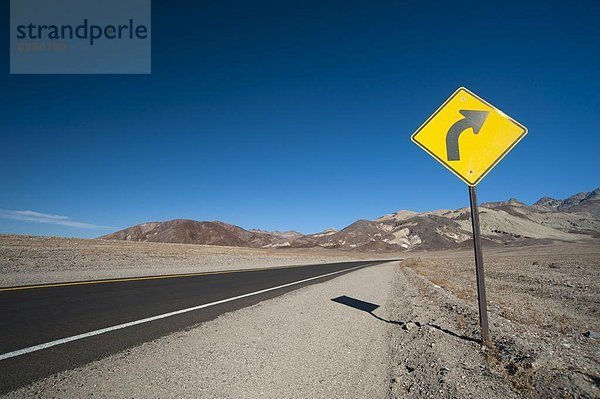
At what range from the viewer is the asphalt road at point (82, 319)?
11.9 feet

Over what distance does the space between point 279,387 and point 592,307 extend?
9.74 m

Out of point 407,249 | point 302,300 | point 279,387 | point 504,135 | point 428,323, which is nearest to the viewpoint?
point 279,387

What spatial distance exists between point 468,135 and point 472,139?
3.6 inches

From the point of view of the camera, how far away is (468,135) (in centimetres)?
473

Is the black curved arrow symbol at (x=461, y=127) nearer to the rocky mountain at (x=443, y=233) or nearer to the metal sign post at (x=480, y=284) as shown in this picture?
the metal sign post at (x=480, y=284)

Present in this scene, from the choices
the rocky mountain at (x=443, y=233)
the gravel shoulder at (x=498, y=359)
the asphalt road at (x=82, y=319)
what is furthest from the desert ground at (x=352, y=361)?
the rocky mountain at (x=443, y=233)

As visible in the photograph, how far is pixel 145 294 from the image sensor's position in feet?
29.6

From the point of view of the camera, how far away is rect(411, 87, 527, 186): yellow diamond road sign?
4.47 m

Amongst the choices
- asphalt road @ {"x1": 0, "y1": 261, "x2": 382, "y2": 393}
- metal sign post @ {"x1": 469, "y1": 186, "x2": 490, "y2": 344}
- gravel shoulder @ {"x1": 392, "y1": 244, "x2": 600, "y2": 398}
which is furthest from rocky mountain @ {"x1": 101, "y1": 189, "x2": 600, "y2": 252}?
metal sign post @ {"x1": 469, "y1": 186, "x2": 490, "y2": 344}

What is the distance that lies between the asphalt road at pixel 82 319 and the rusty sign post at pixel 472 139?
5207 mm

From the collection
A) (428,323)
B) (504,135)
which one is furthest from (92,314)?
(504,135)

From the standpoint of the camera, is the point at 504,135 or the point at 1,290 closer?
the point at 504,135

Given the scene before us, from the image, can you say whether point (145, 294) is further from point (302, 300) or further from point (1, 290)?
point (302, 300)

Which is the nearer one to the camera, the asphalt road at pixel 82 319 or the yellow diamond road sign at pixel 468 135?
the asphalt road at pixel 82 319
